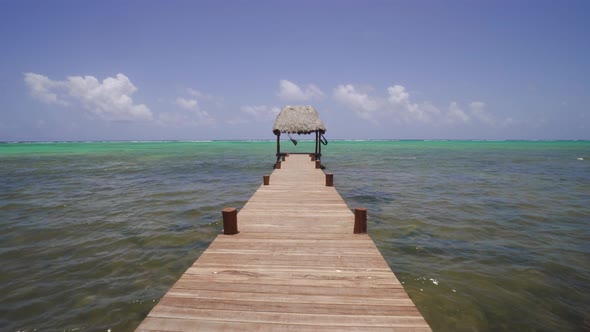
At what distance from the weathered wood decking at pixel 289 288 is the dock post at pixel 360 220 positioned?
0.21 meters

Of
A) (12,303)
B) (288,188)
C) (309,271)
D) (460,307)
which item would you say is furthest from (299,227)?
(12,303)

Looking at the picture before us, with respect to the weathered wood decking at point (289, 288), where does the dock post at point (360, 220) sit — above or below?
above

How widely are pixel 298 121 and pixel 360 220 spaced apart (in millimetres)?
16316

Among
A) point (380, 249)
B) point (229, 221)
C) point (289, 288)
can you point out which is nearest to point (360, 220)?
point (380, 249)

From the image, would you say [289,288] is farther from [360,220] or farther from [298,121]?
[298,121]

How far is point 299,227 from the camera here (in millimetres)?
6309

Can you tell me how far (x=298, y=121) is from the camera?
21.3 meters

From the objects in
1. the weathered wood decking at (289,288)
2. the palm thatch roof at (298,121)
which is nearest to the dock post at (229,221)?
the weathered wood decking at (289,288)

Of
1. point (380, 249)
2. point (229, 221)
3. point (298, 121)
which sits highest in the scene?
point (298, 121)

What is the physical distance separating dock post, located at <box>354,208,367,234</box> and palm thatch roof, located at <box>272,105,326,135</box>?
15.6 meters

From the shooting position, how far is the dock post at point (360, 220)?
5.67m

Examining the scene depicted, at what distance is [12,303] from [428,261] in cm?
847

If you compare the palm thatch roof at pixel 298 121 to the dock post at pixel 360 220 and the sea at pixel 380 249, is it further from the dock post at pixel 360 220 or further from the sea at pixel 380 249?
the dock post at pixel 360 220

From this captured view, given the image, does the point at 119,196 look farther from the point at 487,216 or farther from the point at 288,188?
the point at 487,216
